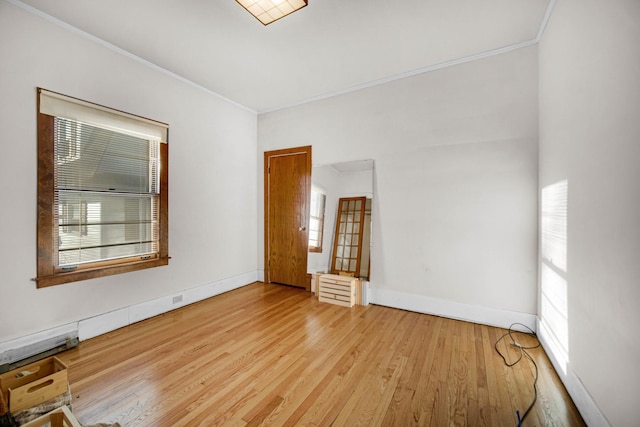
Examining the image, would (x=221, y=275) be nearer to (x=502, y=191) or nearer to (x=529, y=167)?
(x=502, y=191)

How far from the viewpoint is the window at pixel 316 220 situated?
4031mm

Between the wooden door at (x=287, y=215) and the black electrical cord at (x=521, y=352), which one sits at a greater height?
the wooden door at (x=287, y=215)

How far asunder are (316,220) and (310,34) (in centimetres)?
240

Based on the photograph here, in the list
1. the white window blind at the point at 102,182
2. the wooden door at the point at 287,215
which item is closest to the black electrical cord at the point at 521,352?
the wooden door at the point at 287,215

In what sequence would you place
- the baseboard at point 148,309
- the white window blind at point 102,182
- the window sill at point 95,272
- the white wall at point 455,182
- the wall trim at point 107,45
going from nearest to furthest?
the wall trim at point 107,45 → the window sill at point 95,272 → the white window blind at point 102,182 → the baseboard at point 148,309 → the white wall at point 455,182

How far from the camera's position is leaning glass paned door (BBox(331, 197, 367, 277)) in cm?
372

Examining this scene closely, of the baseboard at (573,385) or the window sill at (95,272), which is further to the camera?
the window sill at (95,272)

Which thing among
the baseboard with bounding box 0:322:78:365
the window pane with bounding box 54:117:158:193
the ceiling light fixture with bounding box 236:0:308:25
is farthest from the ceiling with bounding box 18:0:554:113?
the baseboard with bounding box 0:322:78:365

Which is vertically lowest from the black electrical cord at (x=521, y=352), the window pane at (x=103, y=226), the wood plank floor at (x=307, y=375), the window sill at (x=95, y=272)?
the wood plank floor at (x=307, y=375)

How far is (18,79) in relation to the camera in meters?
2.21

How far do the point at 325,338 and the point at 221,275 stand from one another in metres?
2.14

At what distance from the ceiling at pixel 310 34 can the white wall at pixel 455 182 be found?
1.12ft

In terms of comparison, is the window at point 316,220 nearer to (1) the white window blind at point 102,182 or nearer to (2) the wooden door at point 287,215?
(2) the wooden door at point 287,215

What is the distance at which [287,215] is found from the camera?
4.41 metres
